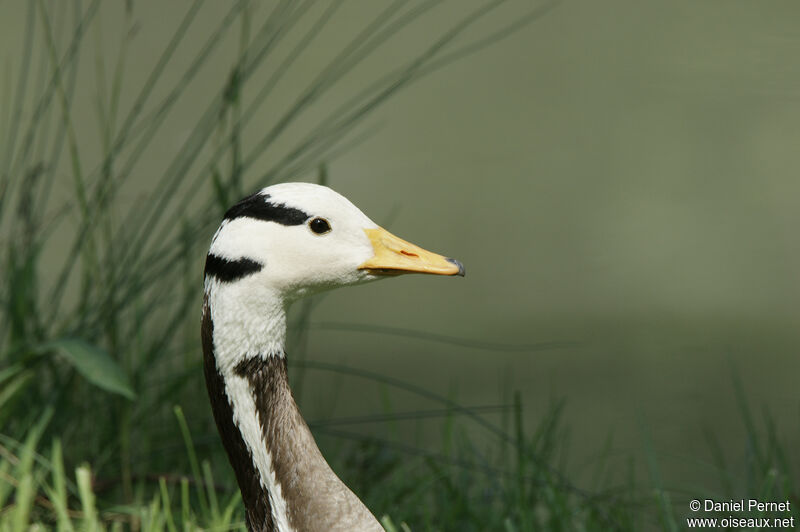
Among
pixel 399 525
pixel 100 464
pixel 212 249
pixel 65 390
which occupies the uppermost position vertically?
pixel 212 249

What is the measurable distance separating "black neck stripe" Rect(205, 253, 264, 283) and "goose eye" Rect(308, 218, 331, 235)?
90 mm

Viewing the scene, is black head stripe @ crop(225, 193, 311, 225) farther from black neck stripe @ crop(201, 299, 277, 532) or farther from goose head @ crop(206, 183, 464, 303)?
black neck stripe @ crop(201, 299, 277, 532)

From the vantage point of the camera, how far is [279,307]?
135 cm

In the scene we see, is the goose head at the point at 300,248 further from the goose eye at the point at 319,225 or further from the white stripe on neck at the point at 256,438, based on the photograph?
the white stripe on neck at the point at 256,438

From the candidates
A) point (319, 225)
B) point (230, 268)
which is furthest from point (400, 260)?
point (230, 268)

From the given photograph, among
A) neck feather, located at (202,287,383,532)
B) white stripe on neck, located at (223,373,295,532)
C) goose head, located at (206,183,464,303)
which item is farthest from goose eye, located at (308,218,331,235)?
white stripe on neck, located at (223,373,295,532)

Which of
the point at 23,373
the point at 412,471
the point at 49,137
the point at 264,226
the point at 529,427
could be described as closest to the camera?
the point at 264,226

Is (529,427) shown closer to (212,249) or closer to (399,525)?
(399,525)

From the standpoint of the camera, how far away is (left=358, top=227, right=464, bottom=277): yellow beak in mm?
1325

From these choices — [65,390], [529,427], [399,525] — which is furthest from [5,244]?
[529,427]

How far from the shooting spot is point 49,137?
3.74m

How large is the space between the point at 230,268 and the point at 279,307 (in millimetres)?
88

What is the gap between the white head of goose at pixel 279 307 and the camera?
1323 mm

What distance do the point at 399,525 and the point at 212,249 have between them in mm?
951
